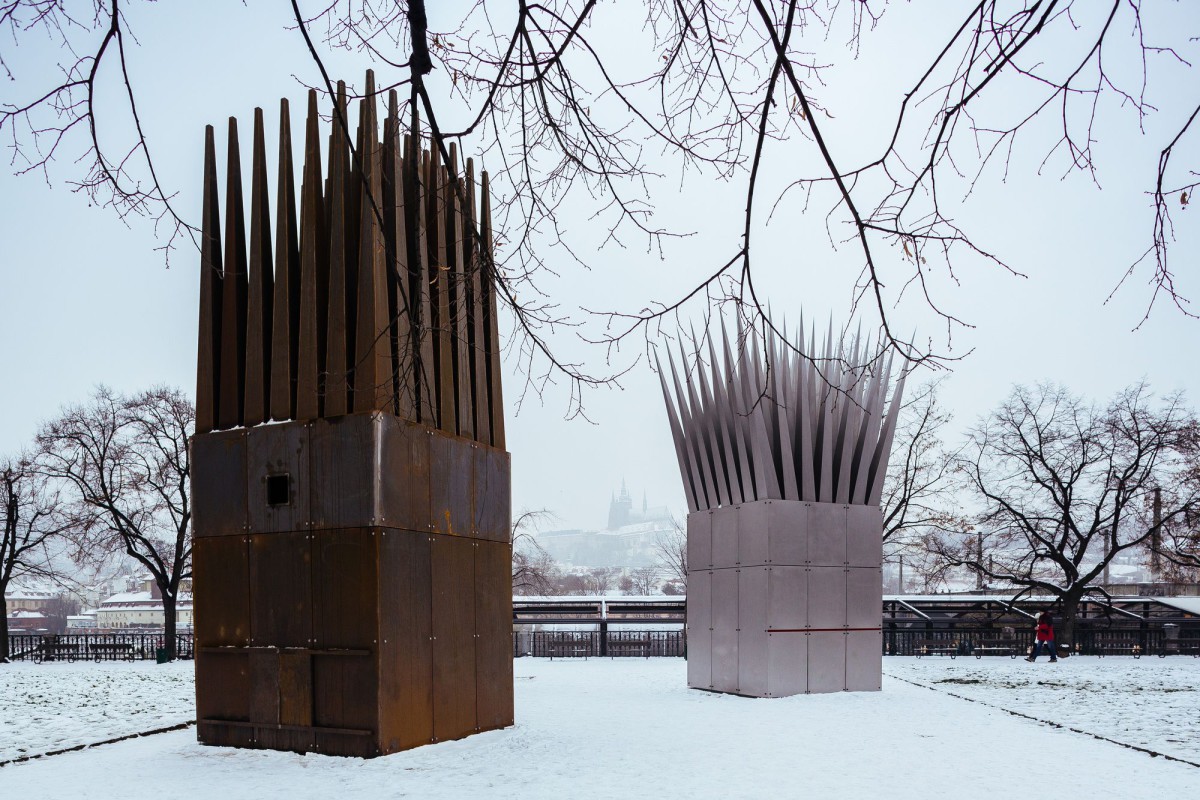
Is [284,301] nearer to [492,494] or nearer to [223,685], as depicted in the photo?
[492,494]

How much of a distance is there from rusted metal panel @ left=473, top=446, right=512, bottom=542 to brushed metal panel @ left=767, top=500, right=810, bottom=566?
4488mm

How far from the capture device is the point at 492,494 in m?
12.2

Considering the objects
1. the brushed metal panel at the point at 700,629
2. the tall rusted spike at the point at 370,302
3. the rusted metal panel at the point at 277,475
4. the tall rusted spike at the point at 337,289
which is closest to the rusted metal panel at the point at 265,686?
the rusted metal panel at the point at 277,475

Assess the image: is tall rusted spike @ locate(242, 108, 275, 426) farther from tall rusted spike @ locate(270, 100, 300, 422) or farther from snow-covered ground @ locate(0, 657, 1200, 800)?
snow-covered ground @ locate(0, 657, 1200, 800)

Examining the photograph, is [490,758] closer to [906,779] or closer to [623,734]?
[623,734]

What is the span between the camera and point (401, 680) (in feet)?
32.7

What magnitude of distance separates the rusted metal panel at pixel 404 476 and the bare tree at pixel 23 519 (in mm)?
24004

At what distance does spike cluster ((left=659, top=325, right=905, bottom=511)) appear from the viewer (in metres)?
15.5

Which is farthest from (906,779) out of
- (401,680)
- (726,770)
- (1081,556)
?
(1081,556)

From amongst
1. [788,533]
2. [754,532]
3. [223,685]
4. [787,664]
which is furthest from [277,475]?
[787,664]

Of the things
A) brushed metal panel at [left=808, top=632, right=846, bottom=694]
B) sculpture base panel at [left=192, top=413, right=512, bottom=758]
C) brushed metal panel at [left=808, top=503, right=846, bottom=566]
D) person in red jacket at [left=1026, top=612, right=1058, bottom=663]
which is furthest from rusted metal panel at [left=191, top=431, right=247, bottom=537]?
person in red jacket at [left=1026, top=612, right=1058, bottom=663]

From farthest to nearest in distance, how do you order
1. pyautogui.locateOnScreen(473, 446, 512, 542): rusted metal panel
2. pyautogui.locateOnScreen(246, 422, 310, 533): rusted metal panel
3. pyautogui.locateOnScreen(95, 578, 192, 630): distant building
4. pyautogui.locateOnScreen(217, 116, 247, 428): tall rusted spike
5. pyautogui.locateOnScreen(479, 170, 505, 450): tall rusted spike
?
1. pyautogui.locateOnScreen(95, 578, 192, 630): distant building
2. pyautogui.locateOnScreen(479, 170, 505, 450): tall rusted spike
3. pyautogui.locateOnScreen(473, 446, 512, 542): rusted metal panel
4. pyautogui.locateOnScreen(217, 116, 247, 428): tall rusted spike
5. pyautogui.locateOnScreen(246, 422, 310, 533): rusted metal panel

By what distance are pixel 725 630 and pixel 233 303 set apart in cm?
887

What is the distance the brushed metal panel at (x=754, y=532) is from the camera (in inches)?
597
